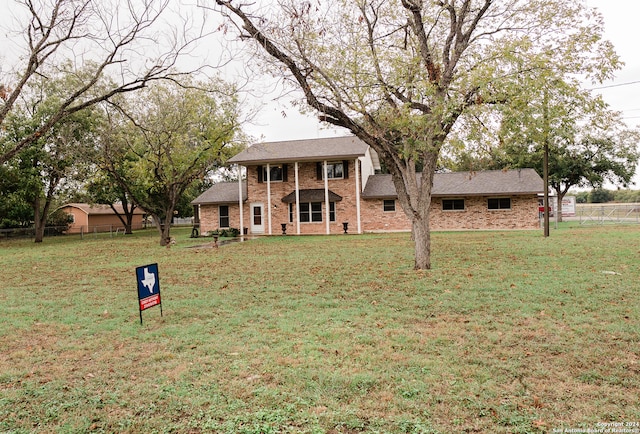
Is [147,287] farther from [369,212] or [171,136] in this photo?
[369,212]

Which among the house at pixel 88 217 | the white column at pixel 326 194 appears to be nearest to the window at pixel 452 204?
the white column at pixel 326 194

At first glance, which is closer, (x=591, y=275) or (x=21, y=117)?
(x=591, y=275)

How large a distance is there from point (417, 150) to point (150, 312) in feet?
23.3

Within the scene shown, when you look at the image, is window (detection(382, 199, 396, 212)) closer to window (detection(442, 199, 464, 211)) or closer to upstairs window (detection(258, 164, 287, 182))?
window (detection(442, 199, 464, 211))

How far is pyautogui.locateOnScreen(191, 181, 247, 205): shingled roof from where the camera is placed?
2688 cm

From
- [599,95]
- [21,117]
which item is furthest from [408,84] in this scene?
[21,117]

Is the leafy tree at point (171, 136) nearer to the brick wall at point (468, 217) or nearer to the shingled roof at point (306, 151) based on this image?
the shingled roof at point (306, 151)

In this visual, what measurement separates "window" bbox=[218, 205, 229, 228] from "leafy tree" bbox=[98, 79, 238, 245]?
609 cm

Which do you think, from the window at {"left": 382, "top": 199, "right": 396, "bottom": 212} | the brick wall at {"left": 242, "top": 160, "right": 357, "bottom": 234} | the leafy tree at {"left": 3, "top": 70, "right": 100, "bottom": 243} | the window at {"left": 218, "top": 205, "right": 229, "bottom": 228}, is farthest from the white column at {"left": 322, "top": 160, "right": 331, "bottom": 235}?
the leafy tree at {"left": 3, "top": 70, "right": 100, "bottom": 243}

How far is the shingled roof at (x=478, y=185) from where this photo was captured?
945 inches

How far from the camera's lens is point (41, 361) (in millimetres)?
4570

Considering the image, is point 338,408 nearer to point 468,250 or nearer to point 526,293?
point 526,293

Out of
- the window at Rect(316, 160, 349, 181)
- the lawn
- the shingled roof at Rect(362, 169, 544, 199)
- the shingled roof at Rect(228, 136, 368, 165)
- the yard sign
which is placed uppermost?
the shingled roof at Rect(228, 136, 368, 165)

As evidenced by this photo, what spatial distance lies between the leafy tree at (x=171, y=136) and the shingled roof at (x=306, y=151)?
326cm
